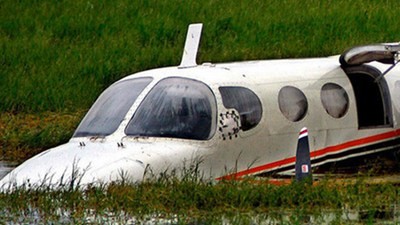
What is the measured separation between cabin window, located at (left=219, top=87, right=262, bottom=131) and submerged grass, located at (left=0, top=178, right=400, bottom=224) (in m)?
1.68

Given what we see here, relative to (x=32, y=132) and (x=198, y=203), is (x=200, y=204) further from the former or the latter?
(x=32, y=132)

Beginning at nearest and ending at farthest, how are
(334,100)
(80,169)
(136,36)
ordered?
1. (80,169)
2. (334,100)
3. (136,36)

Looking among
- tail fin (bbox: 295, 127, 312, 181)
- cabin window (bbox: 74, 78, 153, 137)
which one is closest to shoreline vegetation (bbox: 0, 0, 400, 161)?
cabin window (bbox: 74, 78, 153, 137)

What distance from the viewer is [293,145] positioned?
53.1 ft

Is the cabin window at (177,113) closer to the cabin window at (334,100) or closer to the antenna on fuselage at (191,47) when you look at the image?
the antenna on fuselage at (191,47)

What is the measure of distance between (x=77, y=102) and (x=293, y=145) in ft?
27.0

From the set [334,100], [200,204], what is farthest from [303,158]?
[200,204]

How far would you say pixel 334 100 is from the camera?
16.8 m

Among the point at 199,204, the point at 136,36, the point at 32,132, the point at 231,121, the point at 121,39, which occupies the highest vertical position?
the point at 136,36

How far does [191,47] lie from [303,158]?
2.76 m

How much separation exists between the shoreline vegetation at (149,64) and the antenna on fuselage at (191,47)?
2873 millimetres

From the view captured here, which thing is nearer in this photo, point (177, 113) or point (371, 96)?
point (177, 113)

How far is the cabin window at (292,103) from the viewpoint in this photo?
53.2 feet

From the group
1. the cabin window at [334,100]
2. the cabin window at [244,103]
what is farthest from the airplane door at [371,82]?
the cabin window at [244,103]
